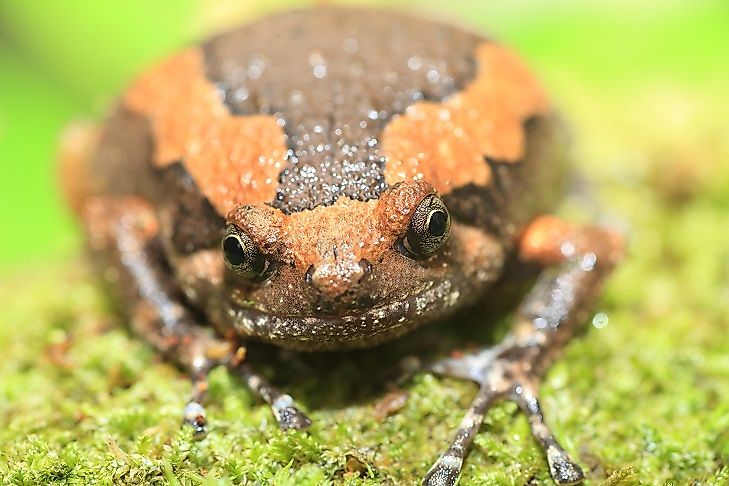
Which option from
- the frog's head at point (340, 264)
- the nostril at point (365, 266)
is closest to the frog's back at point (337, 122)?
the frog's head at point (340, 264)

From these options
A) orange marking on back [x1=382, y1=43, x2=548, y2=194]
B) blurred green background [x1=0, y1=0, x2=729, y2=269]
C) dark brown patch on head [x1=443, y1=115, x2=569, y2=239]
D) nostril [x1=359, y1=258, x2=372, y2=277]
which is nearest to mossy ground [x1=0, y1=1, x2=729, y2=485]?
dark brown patch on head [x1=443, y1=115, x2=569, y2=239]

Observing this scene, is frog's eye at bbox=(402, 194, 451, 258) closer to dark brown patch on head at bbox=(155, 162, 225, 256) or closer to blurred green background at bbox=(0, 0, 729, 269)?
dark brown patch on head at bbox=(155, 162, 225, 256)

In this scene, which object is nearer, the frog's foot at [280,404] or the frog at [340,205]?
the frog at [340,205]

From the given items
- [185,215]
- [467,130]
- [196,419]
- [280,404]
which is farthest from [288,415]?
[467,130]

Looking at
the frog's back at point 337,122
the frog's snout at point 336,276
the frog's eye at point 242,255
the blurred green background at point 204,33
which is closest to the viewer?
the frog's snout at point 336,276

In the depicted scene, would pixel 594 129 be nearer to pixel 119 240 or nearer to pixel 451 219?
pixel 451 219

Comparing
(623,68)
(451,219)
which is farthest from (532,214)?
(623,68)

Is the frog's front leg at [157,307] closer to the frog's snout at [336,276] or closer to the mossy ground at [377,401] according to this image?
the mossy ground at [377,401]
